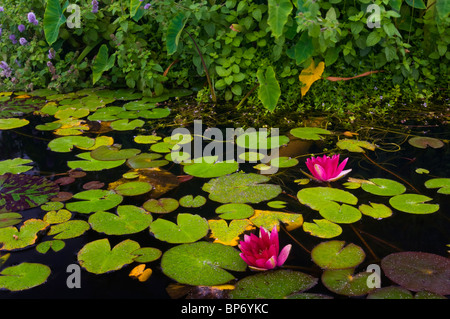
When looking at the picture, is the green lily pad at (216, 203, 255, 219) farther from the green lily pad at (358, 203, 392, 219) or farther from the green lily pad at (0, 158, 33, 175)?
the green lily pad at (0, 158, 33, 175)

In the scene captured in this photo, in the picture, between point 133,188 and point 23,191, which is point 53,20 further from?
point 133,188

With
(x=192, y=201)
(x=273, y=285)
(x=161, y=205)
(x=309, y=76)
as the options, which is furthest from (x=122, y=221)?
(x=309, y=76)

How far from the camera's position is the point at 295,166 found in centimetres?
202

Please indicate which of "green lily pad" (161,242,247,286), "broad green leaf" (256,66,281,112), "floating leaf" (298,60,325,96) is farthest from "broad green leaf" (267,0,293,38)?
"green lily pad" (161,242,247,286)

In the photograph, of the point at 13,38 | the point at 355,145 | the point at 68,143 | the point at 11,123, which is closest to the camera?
the point at 355,145

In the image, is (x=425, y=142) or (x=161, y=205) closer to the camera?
(x=161, y=205)

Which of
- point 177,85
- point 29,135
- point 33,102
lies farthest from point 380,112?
point 33,102

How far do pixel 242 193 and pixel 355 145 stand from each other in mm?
766

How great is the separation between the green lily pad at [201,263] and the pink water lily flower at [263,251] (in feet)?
0.19

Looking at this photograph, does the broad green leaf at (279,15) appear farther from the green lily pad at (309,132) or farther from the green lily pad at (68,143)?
the green lily pad at (68,143)

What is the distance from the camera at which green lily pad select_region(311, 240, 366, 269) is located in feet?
4.44

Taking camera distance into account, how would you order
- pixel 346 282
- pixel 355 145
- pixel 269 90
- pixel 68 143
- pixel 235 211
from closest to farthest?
pixel 346 282 < pixel 235 211 < pixel 355 145 < pixel 68 143 < pixel 269 90

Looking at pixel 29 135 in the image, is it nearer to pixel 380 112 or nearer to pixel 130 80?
pixel 130 80

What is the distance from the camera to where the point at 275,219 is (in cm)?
159
